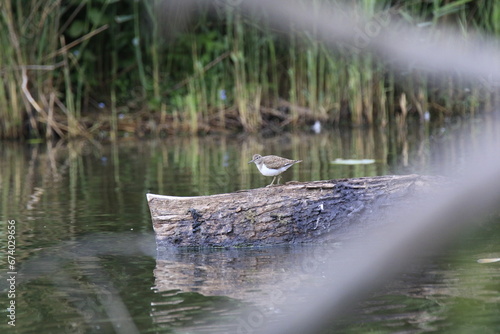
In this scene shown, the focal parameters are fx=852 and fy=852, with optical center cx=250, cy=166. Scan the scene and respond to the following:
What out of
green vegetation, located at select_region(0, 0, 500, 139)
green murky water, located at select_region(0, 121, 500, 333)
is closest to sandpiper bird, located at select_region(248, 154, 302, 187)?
green murky water, located at select_region(0, 121, 500, 333)

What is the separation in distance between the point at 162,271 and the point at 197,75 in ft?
29.8

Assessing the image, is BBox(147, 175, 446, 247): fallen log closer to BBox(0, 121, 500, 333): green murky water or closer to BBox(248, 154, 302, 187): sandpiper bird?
BBox(0, 121, 500, 333): green murky water

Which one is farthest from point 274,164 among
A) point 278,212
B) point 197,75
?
point 197,75

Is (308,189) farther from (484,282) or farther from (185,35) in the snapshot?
(185,35)

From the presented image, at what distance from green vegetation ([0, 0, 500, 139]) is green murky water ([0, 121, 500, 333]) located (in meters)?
3.86

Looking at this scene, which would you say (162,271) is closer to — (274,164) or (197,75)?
(274,164)

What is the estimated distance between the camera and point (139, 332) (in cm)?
322

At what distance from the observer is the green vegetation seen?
1195 centimetres

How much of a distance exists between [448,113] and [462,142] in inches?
147

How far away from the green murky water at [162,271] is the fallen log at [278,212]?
13 centimetres

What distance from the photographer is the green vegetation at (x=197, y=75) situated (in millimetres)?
11945

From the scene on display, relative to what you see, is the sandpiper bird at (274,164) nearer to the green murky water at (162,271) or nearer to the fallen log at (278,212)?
the fallen log at (278,212)

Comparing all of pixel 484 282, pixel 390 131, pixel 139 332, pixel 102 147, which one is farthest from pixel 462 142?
pixel 139 332

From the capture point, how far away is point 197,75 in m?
13.2
